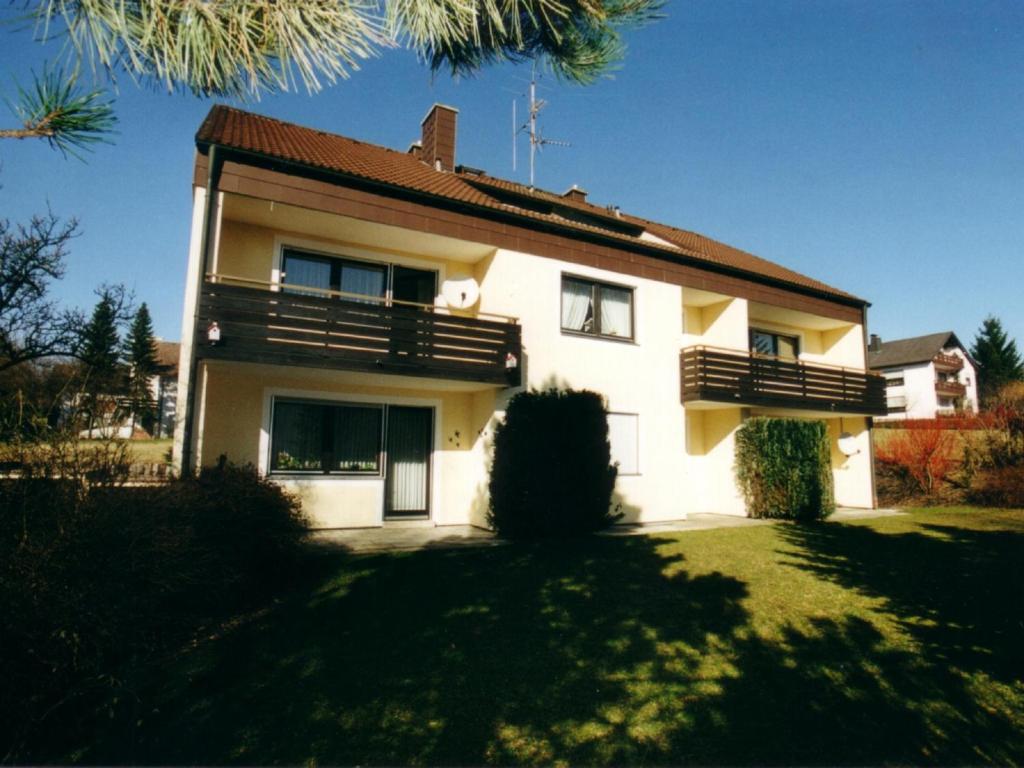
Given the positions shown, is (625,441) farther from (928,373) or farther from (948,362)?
(948,362)

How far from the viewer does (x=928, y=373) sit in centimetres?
4797

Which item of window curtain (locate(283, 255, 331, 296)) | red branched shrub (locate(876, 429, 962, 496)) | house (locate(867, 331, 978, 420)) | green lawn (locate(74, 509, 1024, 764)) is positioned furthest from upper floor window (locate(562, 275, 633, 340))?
house (locate(867, 331, 978, 420))

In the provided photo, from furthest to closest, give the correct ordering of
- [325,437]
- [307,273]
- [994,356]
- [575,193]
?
[994,356], [575,193], [307,273], [325,437]

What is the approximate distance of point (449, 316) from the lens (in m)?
11.2

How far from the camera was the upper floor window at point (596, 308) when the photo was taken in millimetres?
13602

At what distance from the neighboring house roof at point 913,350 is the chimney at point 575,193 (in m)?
39.8

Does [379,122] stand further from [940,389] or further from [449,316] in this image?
[940,389]

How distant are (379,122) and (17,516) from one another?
6.55 meters

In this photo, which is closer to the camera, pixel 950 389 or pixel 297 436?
pixel 297 436

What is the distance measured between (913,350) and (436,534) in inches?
2187

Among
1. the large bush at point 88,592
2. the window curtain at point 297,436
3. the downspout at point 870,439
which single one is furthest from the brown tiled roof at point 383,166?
the large bush at point 88,592

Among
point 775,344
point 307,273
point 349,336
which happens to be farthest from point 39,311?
point 775,344

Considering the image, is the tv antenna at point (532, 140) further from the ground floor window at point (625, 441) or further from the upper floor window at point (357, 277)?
the ground floor window at point (625, 441)

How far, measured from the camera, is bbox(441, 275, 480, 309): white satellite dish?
40.1 ft
